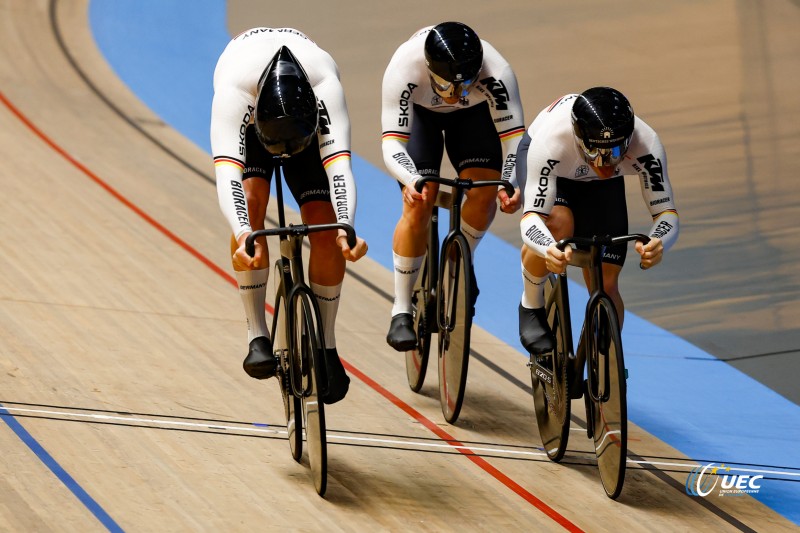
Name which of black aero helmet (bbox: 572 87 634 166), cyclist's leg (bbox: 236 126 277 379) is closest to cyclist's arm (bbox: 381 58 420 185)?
cyclist's leg (bbox: 236 126 277 379)

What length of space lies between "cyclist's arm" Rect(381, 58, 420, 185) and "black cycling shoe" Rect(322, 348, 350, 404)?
84 centimetres

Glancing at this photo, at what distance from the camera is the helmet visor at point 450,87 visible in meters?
4.53

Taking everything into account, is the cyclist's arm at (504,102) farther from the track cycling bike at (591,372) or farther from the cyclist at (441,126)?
the track cycling bike at (591,372)

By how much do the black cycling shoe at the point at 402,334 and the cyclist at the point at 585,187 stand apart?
18.5 inches

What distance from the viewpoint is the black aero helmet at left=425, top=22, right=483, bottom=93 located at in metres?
4.47

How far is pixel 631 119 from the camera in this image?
4.06 meters

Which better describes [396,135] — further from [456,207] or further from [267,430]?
[267,430]

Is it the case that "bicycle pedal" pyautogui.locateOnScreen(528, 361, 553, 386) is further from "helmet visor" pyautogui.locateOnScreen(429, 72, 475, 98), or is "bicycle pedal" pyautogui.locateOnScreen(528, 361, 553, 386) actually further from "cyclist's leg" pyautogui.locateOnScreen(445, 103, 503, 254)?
"helmet visor" pyautogui.locateOnScreen(429, 72, 475, 98)

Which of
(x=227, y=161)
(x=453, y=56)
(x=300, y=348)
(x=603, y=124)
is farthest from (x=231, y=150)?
(x=603, y=124)

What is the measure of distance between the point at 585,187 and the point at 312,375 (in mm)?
1236

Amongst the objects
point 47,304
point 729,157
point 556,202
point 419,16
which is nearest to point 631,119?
point 556,202

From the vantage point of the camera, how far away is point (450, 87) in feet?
14.9

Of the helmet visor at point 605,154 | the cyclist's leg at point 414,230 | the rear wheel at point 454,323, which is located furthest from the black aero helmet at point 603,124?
the cyclist's leg at point 414,230

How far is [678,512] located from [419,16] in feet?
21.8
